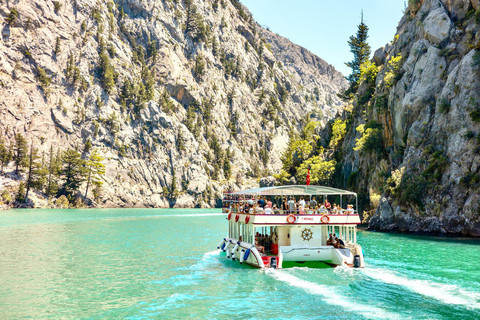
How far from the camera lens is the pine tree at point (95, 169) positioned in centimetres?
11456

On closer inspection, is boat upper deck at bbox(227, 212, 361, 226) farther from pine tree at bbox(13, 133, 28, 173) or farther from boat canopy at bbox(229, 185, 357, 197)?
pine tree at bbox(13, 133, 28, 173)

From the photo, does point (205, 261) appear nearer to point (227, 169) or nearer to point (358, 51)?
point (358, 51)

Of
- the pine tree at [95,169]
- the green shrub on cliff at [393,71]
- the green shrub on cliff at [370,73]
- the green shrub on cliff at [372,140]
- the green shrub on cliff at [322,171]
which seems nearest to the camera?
the green shrub on cliff at [393,71]

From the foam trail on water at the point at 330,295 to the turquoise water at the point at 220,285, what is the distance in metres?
0.04

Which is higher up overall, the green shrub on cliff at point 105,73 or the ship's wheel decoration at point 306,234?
the green shrub on cliff at point 105,73

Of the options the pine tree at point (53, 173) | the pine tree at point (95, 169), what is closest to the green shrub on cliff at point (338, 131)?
the pine tree at point (95, 169)

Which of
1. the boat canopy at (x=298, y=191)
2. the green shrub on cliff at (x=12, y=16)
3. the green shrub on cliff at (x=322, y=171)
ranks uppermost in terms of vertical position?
Result: the green shrub on cliff at (x=12, y=16)

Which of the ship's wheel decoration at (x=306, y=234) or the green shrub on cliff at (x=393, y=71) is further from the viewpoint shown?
the green shrub on cliff at (x=393, y=71)

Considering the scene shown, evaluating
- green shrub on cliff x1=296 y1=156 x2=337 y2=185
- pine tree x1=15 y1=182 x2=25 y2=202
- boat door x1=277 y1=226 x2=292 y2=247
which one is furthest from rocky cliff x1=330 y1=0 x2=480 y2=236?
pine tree x1=15 y1=182 x2=25 y2=202

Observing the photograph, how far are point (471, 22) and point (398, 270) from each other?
40118mm

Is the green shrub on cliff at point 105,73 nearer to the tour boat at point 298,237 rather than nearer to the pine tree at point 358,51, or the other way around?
the pine tree at point 358,51

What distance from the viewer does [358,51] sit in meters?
98.4

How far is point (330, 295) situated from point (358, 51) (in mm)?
88816

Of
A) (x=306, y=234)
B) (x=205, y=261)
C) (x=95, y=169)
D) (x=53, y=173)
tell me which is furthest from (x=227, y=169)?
(x=306, y=234)
